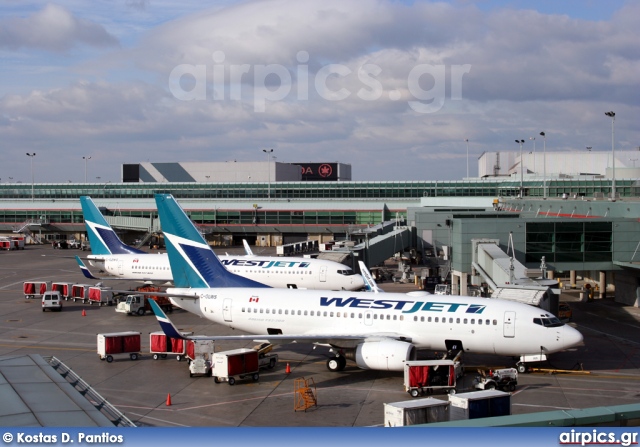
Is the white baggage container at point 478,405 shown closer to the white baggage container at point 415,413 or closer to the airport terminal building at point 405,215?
the white baggage container at point 415,413

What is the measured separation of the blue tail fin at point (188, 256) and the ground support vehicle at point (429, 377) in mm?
14721

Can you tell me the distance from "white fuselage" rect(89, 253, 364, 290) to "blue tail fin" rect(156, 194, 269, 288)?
59.5 feet

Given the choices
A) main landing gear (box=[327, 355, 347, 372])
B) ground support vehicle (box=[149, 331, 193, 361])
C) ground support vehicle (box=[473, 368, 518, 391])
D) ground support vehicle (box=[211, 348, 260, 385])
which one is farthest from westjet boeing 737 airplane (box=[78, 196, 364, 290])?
ground support vehicle (box=[473, 368, 518, 391])

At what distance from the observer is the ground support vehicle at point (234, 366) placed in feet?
122

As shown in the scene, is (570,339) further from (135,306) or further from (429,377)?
(135,306)

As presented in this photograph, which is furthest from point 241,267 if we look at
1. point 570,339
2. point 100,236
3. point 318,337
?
point 570,339

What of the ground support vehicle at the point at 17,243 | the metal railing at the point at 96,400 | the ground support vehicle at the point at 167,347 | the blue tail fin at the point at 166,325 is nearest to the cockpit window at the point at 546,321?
the blue tail fin at the point at 166,325

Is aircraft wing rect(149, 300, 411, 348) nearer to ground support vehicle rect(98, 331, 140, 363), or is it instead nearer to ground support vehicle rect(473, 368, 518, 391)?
ground support vehicle rect(473, 368, 518, 391)

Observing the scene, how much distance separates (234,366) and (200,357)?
2951 mm

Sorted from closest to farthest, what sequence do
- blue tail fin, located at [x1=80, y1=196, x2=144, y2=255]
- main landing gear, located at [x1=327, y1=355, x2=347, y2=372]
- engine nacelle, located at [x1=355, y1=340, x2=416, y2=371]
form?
1. engine nacelle, located at [x1=355, y1=340, x2=416, y2=371]
2. main landing gear, located at [x1=327, y1=355, x2=347, y2=372]
3. blue tail fin, located at [x1=80, y1=196, x2=144, y2=255]

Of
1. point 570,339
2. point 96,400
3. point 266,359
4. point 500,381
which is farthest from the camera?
point 266,359

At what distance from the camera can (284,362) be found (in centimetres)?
4300

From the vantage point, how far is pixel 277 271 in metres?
65.1

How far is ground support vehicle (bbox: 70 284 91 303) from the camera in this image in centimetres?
6831
